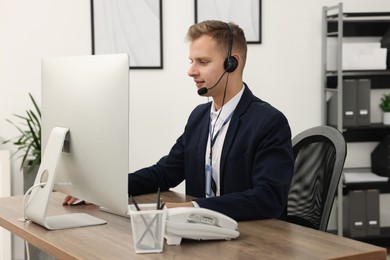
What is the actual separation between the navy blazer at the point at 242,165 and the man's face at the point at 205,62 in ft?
0.48

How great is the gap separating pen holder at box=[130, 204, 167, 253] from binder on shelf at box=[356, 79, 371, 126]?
10.8ft

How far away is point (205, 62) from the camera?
2.41 meters

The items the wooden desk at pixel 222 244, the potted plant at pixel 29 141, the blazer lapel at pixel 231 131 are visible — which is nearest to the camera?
the wooden desk at pixel 222 244

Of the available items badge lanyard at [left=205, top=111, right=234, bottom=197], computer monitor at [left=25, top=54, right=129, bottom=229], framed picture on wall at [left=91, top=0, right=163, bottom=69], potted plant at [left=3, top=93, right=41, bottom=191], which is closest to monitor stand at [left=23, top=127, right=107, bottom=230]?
computer monitor at [left=25, top=54, right=129, bottom=229]

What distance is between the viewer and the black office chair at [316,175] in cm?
240

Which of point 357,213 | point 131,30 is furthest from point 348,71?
point 131,30

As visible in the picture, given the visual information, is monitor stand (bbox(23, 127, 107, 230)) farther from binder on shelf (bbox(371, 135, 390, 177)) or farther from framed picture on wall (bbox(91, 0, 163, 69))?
binder on shelf (bbox(371, 135, 390, 177))

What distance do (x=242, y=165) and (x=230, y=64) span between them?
1.21 feet

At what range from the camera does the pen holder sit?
172cm

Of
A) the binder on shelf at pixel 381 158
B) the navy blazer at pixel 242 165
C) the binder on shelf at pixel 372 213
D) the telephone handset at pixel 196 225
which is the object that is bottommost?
the binder on shelf at pixel 372 213

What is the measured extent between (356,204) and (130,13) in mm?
2064

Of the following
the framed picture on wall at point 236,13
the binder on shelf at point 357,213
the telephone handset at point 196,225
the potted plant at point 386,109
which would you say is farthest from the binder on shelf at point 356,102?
the telephone handset at point 196,225

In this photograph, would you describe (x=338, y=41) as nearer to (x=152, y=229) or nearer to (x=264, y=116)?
(x=264, y=116)

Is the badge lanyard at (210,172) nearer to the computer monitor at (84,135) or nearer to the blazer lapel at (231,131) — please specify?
the blazer lapel at (231,131)
